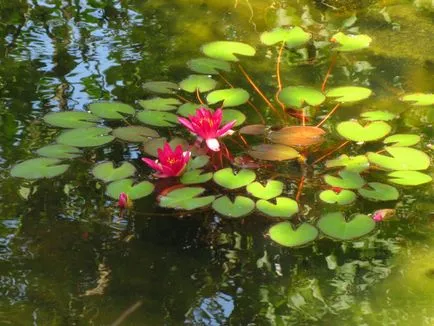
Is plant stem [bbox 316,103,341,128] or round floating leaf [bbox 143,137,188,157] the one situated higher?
round floating leaf [bbox 143,137,188,157]

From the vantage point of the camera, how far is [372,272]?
139 centimetres

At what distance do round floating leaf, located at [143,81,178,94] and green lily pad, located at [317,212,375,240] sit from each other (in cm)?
63

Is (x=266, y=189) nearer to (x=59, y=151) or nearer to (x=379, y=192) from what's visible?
(x=379, y=192)

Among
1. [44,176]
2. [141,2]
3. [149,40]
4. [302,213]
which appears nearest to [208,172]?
[302,213]

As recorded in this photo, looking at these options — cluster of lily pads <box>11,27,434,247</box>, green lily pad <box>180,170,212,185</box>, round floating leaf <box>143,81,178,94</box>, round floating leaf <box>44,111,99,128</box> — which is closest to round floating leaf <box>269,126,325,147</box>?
cluster of lily pads <box>11,27,434,247</box>

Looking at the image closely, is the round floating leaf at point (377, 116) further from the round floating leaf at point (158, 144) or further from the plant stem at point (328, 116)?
the round floating leaf at point (158, 144)

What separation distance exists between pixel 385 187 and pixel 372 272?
261 mm

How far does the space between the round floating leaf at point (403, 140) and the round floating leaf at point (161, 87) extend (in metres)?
0.57

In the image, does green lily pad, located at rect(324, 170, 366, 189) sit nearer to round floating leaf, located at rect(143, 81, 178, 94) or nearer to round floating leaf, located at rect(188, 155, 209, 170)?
round floating leaf, located at rect(188, 155, 209, 170)

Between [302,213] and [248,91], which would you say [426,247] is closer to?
[302,213]

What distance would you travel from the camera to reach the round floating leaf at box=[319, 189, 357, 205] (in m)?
1.56

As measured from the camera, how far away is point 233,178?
1.59 m

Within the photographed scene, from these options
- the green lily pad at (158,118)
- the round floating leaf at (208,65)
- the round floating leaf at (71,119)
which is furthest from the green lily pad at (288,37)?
the round floating leaf at (71,119)

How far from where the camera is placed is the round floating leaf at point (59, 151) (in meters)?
1.68
